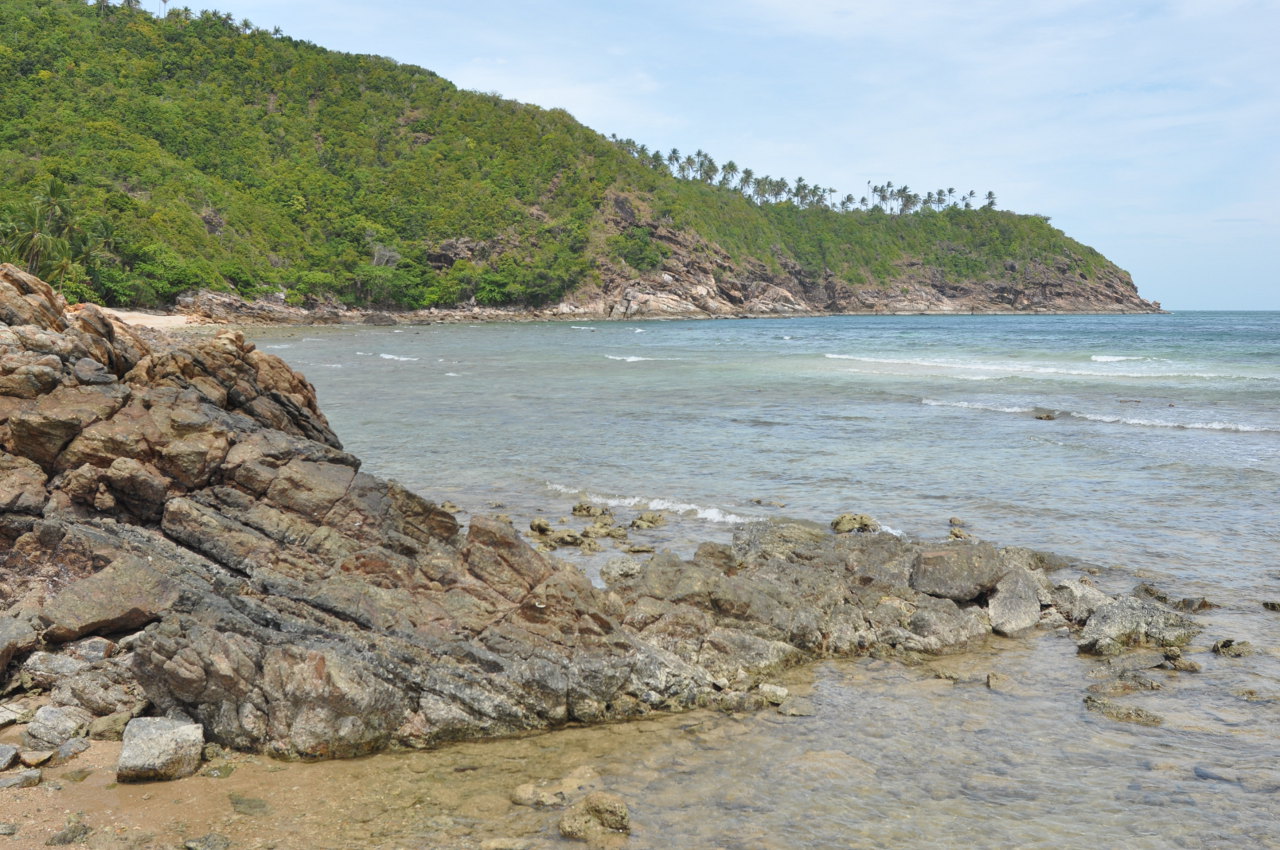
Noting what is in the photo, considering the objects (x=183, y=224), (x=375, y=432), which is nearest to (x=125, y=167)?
(x=183, y=224)

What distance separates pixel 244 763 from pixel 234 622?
53.3 inches

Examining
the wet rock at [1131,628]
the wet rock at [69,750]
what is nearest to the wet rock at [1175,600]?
the wet rock at [1131,628]

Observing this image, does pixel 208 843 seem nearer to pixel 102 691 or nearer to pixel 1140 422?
pixel 102 691

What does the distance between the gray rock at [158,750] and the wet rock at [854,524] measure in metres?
10.7

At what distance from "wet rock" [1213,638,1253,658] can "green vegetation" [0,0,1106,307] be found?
77800mm

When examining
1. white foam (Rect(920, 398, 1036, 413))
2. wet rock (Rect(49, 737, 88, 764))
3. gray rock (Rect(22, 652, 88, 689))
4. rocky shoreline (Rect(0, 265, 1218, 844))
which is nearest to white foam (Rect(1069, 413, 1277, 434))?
white foam (Rect(920, 398, 1036, 413))

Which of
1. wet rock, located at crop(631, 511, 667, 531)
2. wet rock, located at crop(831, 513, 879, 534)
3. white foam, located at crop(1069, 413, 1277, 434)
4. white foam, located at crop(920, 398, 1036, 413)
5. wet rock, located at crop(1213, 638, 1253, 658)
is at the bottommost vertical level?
wet rock, located at crop(631, 511, 667, 531)

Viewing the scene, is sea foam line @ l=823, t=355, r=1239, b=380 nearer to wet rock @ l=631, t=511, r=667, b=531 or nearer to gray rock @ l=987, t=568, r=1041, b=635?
wet rock @ l=631, t=511, r=667, b=531

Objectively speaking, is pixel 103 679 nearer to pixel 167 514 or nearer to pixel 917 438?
pixel 167 514

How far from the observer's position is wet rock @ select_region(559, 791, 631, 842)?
6359 mm

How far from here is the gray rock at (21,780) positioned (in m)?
6.69

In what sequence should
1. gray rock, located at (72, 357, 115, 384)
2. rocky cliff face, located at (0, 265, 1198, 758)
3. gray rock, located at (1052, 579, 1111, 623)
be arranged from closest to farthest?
1. rocky cliff face, located at (0, 265, 1198, 758)
2. gray rock, located at (72, 357, 115, 384)
3. gray rock, located at (1052, 579, 1111, 623)

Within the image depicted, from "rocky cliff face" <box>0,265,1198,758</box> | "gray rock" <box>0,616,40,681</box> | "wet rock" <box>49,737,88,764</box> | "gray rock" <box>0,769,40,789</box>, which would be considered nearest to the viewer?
"gray rock" <box>0,769,40,789</box>

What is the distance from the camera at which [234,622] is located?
805 cm
